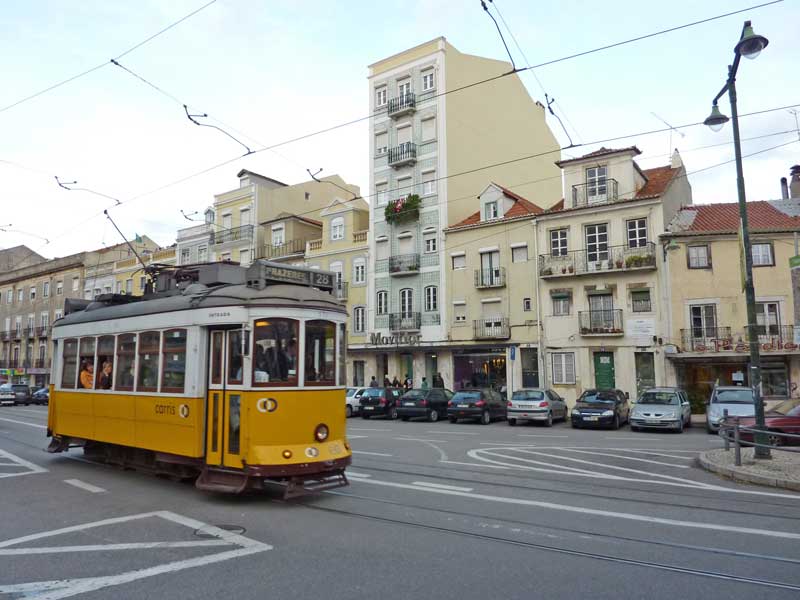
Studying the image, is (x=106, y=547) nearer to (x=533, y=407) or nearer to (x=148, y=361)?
(x=148, y=361)

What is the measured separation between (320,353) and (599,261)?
24070 mm

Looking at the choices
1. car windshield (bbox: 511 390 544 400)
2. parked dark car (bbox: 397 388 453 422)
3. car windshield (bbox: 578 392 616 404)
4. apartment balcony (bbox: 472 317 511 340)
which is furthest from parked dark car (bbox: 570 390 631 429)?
apartment balcony (bbox: 472 317 511 340)

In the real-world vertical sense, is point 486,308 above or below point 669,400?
above

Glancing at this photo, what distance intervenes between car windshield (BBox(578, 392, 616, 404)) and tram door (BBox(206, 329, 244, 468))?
17.9 meters

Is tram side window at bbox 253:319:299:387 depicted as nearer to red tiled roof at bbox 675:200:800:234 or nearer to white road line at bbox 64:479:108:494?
white road line at bbox 64:479:108:494

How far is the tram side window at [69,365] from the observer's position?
499 inches

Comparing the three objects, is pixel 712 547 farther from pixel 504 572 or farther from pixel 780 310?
pixel 780 310

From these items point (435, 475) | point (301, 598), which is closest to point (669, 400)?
point (435, 475)

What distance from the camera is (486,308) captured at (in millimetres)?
34250

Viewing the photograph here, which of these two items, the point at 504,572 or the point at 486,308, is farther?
the point at 486,308

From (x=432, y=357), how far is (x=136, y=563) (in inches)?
1204

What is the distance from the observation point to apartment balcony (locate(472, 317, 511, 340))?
33125mm

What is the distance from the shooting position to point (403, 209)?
37281mm

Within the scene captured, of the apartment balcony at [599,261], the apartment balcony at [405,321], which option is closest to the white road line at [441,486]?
the apartment balcony at [599,261]
